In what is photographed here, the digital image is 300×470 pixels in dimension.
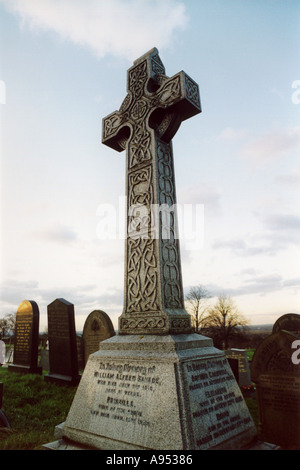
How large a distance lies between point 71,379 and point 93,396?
489 centimetres

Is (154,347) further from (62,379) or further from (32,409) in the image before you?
(62,379)

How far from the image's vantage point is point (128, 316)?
366 centimetres

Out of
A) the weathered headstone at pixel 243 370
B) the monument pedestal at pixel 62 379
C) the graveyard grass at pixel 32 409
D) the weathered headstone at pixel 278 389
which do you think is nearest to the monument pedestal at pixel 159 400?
the graveyard grass at pixel 32 409

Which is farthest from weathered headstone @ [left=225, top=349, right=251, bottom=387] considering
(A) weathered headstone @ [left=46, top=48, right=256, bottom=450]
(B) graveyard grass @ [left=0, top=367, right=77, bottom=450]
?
(A) weathered headstone @ [left=46, top=48, right=256, bottom=450]

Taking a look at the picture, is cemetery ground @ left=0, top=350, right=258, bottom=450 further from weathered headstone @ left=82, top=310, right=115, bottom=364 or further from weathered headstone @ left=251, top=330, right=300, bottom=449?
weathered headstone @ left=82, top=310, right=115, bottom=364

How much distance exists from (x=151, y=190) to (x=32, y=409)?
4945mm

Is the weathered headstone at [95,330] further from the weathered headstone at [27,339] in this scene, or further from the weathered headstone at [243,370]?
the weathered headstone at [243,370]

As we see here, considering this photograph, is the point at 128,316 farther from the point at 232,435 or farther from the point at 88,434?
the point at 232,435

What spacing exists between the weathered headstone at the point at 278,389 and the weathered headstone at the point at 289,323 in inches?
144

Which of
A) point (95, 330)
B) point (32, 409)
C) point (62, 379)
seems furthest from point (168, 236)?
point (95, 330)

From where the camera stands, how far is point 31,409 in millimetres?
5500

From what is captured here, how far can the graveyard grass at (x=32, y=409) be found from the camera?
3.58m

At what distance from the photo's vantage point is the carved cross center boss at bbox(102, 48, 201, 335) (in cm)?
352
